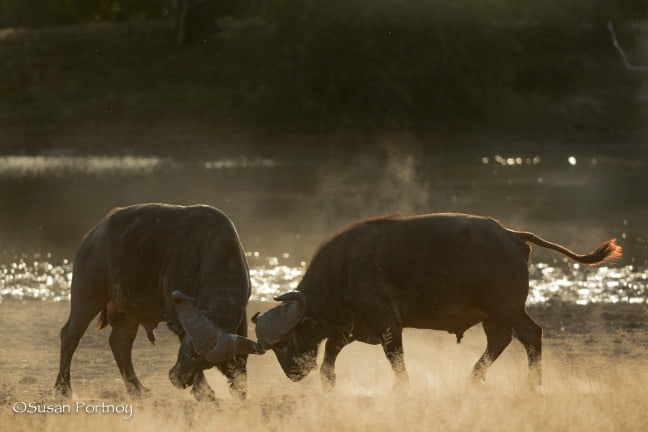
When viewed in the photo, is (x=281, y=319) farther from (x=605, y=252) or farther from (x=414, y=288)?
(x=605, y=252)

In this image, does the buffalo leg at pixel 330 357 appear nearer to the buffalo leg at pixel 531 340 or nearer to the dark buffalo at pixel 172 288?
the dark buffalo at pixel 172 288

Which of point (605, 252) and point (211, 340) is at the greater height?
point (605, 252)

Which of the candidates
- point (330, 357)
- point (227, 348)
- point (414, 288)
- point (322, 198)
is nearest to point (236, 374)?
point (227, 348)

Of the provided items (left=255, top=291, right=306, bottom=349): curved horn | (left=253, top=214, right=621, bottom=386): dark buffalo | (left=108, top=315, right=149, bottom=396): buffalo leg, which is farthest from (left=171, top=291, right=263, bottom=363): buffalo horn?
(left=108, top=315, right=149, bottom=396): buffalo leg

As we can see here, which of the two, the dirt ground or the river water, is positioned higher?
the dirt ground

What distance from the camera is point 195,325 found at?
10.8 m

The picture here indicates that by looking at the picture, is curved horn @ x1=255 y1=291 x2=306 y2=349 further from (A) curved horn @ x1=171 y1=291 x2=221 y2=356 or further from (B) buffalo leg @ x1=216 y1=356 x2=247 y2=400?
(A) curved horn @ x1=171 y1=291 x2=221 y2=356

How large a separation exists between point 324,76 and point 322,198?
20.1m

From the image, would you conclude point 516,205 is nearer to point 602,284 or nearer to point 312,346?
point 602,284

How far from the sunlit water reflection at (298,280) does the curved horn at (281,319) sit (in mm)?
7571

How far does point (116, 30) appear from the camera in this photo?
61.7 metres

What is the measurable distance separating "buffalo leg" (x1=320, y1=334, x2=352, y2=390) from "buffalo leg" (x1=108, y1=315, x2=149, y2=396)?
1566mm

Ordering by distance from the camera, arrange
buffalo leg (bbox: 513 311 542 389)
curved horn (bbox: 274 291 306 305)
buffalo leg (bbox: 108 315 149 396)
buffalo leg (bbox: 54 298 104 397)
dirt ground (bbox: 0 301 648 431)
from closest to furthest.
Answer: dirt ground (bbox: 0 301 648 431) < curved horn (bbox: 274 291 306 305) < buffalo leg (bbox: 513 311 542 389) < buffalo leg (bbox: 54 298 104 397) < buffalo leg (bbox: 108 315 149 396)

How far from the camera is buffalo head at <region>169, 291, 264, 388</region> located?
10.7 meters
